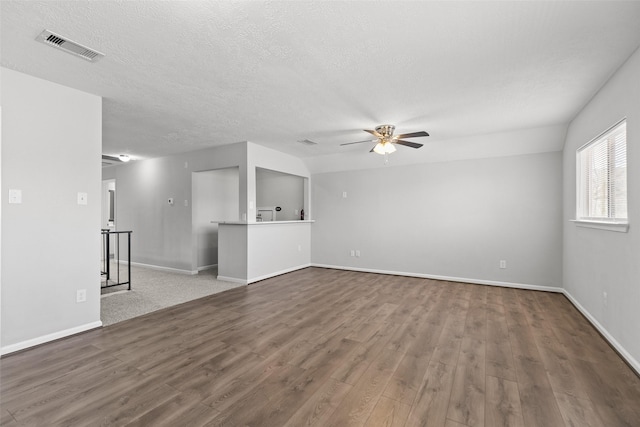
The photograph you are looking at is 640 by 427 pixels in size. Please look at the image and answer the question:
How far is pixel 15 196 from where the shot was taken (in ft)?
8.32

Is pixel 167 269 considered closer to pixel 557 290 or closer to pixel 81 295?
pixel 81 295

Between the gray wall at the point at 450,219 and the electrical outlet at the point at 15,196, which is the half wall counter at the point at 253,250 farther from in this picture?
the electrical outlet at the point at 15,196

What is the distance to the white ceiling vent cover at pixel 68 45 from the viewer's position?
6.75 ft

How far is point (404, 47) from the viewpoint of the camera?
7.24 feet

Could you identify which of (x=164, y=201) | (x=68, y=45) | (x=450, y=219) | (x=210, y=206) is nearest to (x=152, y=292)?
(x=210, y=206)

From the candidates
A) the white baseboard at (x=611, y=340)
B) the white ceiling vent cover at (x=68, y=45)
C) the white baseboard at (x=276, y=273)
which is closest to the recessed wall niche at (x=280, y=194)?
the white baseboard at (x=276, y=273)

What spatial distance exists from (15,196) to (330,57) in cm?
302

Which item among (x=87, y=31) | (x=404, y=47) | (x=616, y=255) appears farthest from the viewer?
(x=616, y=255)

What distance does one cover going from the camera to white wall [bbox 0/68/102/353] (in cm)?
252

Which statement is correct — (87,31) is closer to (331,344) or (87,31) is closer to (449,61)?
(449,61)

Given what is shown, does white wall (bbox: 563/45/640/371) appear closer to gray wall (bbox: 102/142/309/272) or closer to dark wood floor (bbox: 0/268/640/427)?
dark wood floor (bbox: 0/268/640/427)

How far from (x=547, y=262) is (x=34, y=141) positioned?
22.1 feet

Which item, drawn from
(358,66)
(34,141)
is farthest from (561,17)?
(34,141)

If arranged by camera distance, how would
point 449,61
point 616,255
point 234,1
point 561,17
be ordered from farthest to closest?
point 616,255, point 449,61, point 561,17, point 234,1
